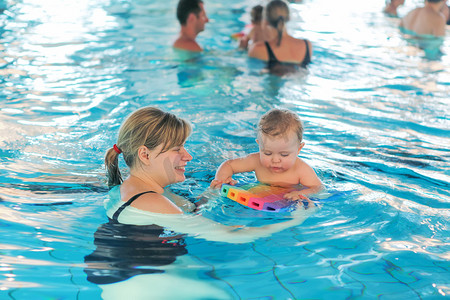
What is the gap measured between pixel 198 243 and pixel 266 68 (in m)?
4.85

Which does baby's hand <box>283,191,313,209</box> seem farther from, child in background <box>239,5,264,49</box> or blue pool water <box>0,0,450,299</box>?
child in background <box>239,5,264,49</box>

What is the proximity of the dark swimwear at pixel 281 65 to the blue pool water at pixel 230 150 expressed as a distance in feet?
0.64

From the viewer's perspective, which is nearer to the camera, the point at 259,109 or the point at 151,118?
the point at 151,118

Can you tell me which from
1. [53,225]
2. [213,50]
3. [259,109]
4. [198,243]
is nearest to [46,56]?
[213,50]

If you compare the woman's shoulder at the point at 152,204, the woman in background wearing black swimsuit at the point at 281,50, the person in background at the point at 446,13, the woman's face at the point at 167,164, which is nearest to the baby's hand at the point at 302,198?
the woman's face at the point at 167,164

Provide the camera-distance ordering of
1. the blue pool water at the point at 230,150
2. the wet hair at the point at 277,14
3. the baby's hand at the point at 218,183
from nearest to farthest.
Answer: the blue pool water at the point at 230,150 < the baby's hand at the point at 218,183 < the wet hair at the point at 277,14

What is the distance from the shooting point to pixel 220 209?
373 centimetres

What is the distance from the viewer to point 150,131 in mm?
3031

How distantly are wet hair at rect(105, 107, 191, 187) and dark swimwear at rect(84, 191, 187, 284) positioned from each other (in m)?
0.30

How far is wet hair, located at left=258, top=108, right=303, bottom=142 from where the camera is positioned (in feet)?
12.3

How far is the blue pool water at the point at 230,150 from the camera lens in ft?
9.68

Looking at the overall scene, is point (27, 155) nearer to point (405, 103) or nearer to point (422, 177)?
point (422, 177)

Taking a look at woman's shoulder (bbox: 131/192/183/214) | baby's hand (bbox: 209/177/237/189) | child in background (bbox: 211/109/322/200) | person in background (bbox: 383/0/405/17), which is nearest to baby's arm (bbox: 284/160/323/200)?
child in background (bbox: 211/109/322/200)

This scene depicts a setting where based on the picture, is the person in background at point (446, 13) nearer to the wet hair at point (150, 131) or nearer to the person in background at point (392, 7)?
the person in background at point (392, 7)
